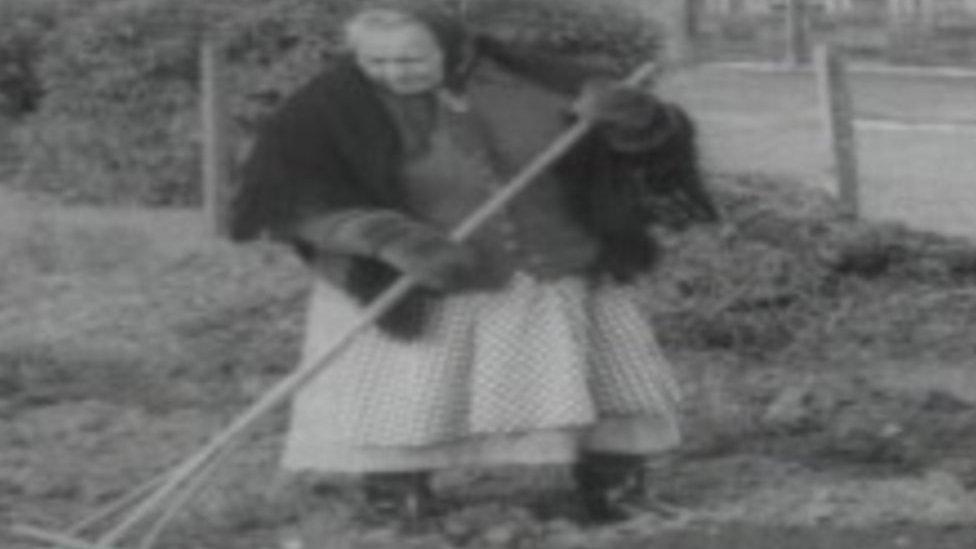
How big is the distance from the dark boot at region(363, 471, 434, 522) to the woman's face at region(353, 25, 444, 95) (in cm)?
100

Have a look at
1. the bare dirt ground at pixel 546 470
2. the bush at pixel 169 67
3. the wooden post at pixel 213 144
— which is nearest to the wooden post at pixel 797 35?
the bush at pixel 169 67

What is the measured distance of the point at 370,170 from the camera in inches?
266

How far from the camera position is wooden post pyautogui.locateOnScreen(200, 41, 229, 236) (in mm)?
13070

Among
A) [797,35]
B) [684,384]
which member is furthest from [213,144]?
[797,35]

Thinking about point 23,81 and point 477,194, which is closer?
point 477,194

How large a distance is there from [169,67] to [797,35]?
12911 millimetres

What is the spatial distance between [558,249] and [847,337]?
3241mm

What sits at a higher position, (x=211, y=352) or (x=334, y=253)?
(x=334, y=253)

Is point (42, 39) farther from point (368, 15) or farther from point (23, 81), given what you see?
point (368, 15)

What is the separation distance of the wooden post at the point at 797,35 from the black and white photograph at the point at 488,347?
13.5 m

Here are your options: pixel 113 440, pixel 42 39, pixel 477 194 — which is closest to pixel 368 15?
pixel 477 194

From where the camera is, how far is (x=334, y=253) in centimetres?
679

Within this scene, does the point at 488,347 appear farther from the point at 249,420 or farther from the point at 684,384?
the point at 684,384

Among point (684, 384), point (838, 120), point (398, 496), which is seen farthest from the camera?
point (838, 120)
